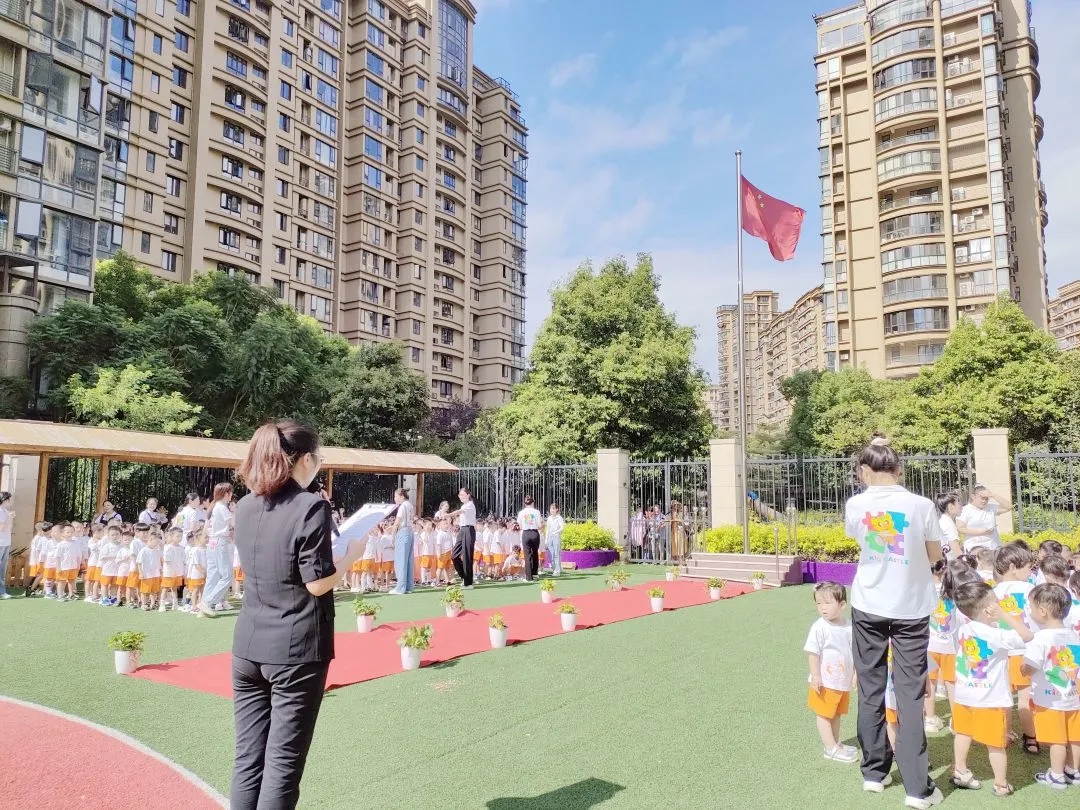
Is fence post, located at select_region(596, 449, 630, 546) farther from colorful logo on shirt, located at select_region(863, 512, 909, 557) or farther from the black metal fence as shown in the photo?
colorful logo on shirt, located at select_region(863, 512, 909, 557)

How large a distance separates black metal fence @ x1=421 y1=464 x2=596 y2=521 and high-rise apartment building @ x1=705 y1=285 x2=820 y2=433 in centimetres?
5263

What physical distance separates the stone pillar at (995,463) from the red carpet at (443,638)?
6251 millimetres

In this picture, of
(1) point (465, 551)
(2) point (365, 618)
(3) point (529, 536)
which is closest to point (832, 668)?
(2) point (365, 618)

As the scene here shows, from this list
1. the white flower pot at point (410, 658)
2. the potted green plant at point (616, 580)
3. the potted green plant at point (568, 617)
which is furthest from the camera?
the potted green plant at point (616, 580)

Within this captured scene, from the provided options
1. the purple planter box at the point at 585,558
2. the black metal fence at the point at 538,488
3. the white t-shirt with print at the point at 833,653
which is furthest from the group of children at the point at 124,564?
the black metal fence at the point at 538,488

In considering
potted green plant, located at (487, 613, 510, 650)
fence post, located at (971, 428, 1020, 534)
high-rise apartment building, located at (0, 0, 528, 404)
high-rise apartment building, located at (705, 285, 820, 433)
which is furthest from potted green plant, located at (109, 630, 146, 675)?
high-rise apartment building, located at (705, 285, 820, 433)

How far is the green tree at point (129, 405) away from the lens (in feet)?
75.0

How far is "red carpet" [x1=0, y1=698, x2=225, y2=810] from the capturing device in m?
4.34

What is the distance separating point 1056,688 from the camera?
4543 millimetres

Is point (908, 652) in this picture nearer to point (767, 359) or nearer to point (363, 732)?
point (363, 732)

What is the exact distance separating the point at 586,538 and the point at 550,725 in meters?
13.6

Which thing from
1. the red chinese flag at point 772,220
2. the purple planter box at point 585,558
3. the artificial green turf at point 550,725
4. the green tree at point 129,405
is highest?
the red chinese flag at point 772,220

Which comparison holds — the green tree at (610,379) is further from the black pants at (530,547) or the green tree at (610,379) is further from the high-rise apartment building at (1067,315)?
the high-rise apartment building at (1067,315)

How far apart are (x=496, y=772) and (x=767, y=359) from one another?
114350mm
